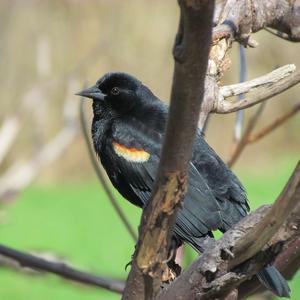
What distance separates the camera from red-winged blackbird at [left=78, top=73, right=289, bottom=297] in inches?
116

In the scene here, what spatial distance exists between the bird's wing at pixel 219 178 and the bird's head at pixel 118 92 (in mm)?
432

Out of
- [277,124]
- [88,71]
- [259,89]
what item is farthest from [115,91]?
[88,71]

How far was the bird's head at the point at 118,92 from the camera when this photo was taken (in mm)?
3373

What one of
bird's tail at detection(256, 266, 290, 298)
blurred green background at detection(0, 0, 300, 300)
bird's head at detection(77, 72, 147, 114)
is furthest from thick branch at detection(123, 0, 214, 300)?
blurred green background at detection(0, 0, 300, 300)

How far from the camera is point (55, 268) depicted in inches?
94.7

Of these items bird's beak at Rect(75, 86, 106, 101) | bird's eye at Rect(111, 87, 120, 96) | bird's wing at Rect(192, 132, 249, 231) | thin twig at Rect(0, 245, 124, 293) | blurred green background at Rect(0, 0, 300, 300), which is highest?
bird's eye at Rect(111, 87, 120, 96)

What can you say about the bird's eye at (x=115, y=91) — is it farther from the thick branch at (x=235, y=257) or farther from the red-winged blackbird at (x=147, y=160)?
the thick branch at (x=235, y=257)

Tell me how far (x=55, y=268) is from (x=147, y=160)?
2.73ft

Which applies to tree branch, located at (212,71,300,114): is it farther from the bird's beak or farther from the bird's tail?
the bird's beak

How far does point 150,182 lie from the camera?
312 centimetres

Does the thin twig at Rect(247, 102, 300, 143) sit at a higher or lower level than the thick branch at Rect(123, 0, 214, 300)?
lower

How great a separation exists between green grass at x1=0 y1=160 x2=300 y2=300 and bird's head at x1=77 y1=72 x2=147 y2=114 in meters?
3.49

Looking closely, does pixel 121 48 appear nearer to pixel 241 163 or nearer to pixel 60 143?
pixel 241 163

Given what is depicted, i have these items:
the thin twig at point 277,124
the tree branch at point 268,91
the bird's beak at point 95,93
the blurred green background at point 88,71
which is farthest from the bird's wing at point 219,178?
the blurred green background at point 88,71
